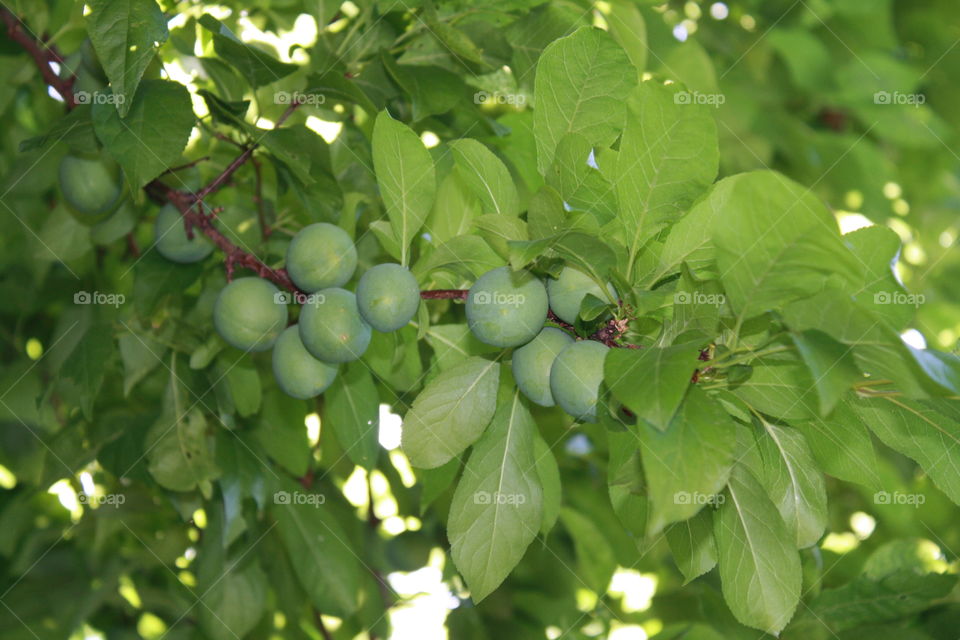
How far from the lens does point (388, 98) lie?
1260 mm

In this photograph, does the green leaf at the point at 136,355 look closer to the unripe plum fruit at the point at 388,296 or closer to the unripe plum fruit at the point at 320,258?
the unripe plum fruit at the point at 320,258

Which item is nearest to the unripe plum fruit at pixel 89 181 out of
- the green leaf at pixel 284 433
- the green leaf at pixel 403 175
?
the green leaf at pixel 284 433

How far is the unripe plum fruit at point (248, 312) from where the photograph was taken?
Answer: 40.9 inches

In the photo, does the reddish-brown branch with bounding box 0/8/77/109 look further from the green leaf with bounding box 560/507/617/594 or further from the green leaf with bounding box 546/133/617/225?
the green leaf with bounding box 560/507/617/594

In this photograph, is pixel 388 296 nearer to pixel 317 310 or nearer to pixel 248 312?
pixel 317 310

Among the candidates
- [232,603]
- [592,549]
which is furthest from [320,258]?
[592,549]

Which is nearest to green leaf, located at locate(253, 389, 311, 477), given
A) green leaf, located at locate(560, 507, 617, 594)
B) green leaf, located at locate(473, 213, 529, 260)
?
green leaf, located at locate(560, 507, 617, 594)

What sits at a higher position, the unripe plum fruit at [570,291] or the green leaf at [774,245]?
the green leaf at [774,245]

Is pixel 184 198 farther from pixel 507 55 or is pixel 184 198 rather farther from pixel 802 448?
pixel 802 448

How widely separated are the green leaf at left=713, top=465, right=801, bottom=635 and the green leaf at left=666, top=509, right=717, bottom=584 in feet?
0.22

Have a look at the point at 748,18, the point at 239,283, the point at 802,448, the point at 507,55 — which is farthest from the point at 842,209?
the point at 239,283

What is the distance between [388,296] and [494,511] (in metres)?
0.27

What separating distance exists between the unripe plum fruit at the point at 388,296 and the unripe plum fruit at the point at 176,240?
45cm

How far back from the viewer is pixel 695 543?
93 centimetres
